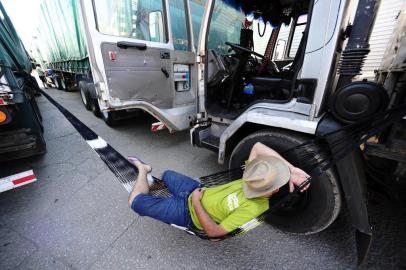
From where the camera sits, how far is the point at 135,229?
1.80 metres

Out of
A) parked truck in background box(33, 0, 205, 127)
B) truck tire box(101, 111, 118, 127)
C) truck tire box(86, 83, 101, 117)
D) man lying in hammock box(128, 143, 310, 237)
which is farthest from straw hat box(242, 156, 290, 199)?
truck tire box(86, 83, 101, 117)

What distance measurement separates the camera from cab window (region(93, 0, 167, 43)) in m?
2.58

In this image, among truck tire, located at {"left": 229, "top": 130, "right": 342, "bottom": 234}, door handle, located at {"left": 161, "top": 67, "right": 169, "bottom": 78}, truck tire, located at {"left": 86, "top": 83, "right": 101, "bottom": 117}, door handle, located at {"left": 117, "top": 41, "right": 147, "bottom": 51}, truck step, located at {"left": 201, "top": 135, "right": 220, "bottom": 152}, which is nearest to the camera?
truck tire, located at {"left": 229, "top": 130, "right": 342, "bottom": 234}

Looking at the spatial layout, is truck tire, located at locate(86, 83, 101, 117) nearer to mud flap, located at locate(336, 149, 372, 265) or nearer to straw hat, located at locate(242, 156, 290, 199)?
straw hat, located at locate(242, 156, 290, 199)

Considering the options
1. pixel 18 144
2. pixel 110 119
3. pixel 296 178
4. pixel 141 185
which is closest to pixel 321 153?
pixel 296 178

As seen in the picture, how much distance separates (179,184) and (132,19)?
2612mm

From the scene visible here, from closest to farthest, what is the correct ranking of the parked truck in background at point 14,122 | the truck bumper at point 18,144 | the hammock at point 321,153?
the hammock at point 321,153
the parked truck in background at point 14,122
the truck bumper at point 18,144

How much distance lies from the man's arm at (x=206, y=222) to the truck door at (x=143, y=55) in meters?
1.90

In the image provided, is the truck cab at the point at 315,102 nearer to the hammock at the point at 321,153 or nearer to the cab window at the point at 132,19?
the hammock at the point at 321,153

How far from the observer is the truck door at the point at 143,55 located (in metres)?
2.58

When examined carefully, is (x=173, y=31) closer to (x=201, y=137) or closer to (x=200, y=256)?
(x=201, y=137)

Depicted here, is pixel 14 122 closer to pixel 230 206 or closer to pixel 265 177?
pixel 230 206

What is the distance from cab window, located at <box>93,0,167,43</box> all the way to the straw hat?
275 cm

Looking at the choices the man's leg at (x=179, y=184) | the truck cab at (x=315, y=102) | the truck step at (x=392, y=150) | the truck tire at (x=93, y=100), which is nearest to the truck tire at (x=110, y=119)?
the truck tire at (x=93, y=100)
